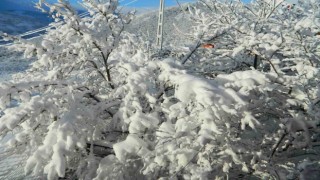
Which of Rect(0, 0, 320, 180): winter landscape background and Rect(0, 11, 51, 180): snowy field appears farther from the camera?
Rect(0, 11, 51, 180): snowy field

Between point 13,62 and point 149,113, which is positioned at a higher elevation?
point 149,113

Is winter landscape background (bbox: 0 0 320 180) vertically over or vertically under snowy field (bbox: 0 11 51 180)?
over

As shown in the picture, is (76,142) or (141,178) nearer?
(76,142)

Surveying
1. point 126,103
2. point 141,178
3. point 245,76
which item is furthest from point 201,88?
point 141,178

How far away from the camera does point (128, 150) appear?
2.50m

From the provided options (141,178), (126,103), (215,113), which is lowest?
(141,178)

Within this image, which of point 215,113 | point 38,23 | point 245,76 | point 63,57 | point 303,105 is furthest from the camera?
point 38,23

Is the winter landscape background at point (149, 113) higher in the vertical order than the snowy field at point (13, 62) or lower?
higher

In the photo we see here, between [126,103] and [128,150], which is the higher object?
[126,103]

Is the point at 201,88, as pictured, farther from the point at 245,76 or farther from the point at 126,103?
the point at 126,103

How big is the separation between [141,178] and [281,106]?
1.31m

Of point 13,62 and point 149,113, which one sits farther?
point 13,62

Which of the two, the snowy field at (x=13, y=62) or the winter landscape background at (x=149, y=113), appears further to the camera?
the snowy field at (x=13, y=62)

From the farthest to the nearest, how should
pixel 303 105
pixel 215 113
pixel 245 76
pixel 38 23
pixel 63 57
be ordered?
pixel 38 23, pixel 63 57, pixel 303 105, pixel 245 76, pixel 215 113
